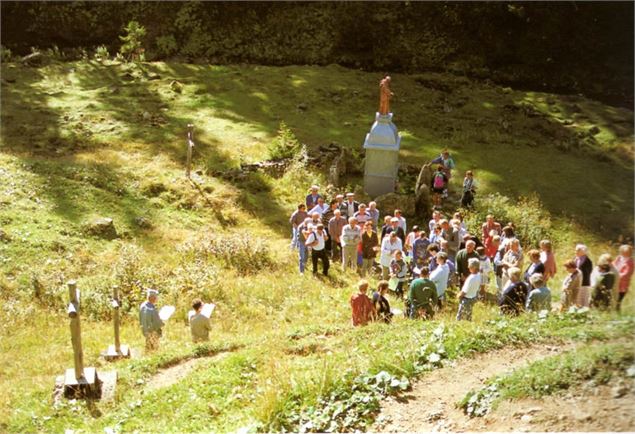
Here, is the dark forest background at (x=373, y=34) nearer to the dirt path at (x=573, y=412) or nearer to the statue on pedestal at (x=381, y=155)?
the statue on pedestal at (x=381, y=155)

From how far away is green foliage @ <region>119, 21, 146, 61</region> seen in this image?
31334 millimetres

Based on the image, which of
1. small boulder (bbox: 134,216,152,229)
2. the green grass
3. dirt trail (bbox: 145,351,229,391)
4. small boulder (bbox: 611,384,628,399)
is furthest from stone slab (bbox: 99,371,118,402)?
small boulder (bbox: 134,216,152,229)

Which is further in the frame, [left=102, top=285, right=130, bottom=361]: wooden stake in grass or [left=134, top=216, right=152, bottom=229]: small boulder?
[left=134, top=216, right=152, bottom=229]: small boulder

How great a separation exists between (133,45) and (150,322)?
931 inches

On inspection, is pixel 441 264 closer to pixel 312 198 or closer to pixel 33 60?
pixel 312 198

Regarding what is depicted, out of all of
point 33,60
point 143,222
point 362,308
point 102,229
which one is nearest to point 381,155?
point 143,222

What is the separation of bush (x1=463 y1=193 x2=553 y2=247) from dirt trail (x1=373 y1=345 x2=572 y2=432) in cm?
890

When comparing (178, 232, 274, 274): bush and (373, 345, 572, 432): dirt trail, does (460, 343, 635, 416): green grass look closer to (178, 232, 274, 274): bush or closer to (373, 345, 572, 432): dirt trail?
(373, 345, 572, 432): dirt trail

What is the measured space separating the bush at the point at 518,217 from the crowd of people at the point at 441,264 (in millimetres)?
647

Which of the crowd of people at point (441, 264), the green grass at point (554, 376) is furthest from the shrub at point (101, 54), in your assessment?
the green grass at point (554, 376)

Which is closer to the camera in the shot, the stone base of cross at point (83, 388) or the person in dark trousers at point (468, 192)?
the stone base of cross at point (83, 388)

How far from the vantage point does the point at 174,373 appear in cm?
979

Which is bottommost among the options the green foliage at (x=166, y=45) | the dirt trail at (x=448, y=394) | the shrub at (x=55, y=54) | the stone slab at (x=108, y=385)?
the stone slab at (x=108, y=385)

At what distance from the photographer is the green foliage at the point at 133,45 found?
103 ft
